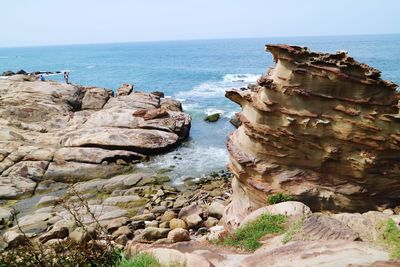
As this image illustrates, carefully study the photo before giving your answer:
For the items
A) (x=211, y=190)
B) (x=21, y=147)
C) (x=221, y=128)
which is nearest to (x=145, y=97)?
(x=221, y=128)

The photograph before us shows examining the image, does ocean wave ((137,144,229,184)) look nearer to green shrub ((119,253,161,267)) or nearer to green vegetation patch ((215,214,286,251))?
green vegetation patch ((215,214,286,251))

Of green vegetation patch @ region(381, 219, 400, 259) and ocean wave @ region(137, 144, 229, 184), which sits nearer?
green vegetation patch @ region(381, 219, 400, 259)

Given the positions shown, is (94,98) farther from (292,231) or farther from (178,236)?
(292,231)

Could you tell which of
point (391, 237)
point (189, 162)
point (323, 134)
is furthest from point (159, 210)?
point (391, 237)

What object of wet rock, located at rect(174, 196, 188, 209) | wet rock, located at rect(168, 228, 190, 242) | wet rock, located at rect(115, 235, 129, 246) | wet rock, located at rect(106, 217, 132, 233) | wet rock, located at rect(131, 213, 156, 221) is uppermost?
wet rock, located at rect(168, 228, 190, 242)

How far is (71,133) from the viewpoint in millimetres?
24703

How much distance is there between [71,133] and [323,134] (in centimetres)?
1728

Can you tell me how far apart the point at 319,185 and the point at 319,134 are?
161 centimetres

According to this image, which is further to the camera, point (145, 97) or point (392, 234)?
point (145, 97)

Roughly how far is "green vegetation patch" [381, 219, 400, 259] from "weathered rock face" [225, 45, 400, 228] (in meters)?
3.94

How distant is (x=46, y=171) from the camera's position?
827 inches

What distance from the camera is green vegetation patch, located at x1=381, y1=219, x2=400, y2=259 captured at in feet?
23.4

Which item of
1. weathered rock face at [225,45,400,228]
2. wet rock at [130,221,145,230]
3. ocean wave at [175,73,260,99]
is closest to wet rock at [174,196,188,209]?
wet rock at [130,221,145,230]

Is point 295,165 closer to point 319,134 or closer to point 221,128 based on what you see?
point 319,134
